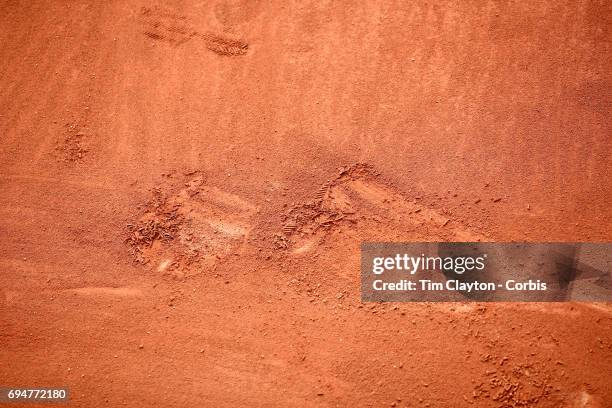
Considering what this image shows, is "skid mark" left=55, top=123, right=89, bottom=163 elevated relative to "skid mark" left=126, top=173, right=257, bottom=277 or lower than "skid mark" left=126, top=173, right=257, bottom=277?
elevated

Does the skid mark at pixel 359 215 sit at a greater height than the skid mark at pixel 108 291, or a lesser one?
greater

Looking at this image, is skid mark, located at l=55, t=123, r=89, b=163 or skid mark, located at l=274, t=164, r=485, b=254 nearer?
skid mark, located at l=274, t=164, r=485, b=254

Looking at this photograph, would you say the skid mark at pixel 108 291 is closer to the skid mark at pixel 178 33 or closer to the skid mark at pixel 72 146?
the skid mark at pixel 72 146

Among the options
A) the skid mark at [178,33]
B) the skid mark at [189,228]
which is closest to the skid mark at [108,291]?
the skid mark at [189,228]

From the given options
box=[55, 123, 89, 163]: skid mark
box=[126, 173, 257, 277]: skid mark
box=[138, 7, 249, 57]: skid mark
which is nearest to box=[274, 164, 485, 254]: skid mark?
box=[126, 173, 257, 277]: skid mark

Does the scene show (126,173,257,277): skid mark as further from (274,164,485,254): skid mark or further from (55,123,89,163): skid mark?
(55,123,89,163): skid mark

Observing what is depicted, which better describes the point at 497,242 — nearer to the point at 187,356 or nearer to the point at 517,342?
the point at 517,342
